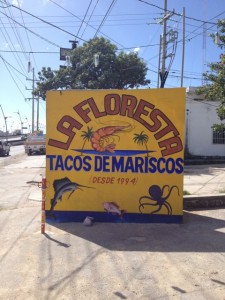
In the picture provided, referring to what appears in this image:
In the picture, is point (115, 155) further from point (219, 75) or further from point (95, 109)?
point (219, 75)

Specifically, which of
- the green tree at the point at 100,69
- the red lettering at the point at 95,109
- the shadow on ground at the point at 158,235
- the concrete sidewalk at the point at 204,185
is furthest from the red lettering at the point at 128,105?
the green tree at the point at 100,69

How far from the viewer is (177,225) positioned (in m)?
8.77

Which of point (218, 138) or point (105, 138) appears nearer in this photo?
point (105, 138)

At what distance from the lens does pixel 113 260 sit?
6.38m

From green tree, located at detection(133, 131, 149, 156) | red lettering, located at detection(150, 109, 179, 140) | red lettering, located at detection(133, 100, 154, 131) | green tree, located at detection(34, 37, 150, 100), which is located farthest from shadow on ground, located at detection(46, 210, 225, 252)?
green tree, located at detection(34, 37, 150, 100)

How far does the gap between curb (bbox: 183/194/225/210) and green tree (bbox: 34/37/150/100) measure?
79.7 ft

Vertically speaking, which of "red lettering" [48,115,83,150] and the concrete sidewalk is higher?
"red lettering" [48,115,83,150]

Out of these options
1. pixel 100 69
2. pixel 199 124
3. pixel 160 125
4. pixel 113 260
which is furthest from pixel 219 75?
pixel 100 69

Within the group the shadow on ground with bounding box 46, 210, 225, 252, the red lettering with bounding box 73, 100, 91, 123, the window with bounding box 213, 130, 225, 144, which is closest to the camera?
the shadow on ground with bounding box 46, 210, 225, 252

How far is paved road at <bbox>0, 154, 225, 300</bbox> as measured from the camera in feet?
17.0

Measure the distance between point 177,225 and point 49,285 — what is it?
4.05 m

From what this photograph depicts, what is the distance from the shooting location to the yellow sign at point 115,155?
9008mm

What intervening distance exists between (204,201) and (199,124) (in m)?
16.1

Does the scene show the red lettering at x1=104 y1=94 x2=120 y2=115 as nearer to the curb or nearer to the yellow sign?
the yellow sign
